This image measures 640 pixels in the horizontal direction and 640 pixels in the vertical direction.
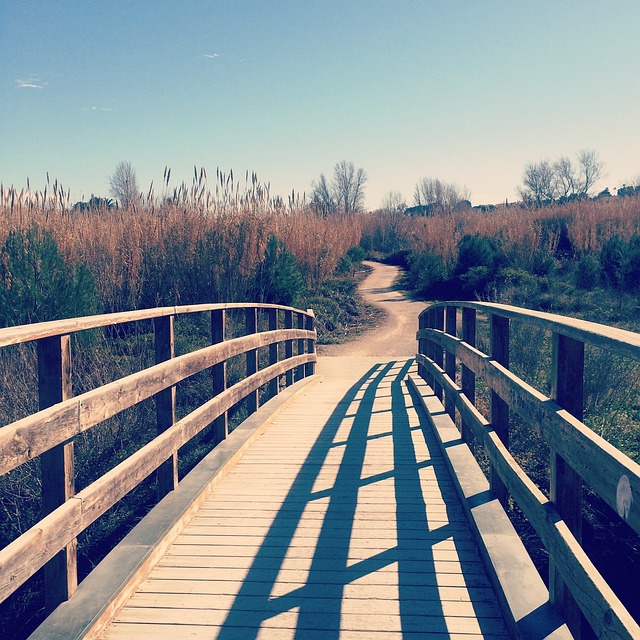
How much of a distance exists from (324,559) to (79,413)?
5.10 ft

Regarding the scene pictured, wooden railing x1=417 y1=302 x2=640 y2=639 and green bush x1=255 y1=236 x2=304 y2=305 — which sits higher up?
green bush x1=255 y1=236 x2=304 y2=305

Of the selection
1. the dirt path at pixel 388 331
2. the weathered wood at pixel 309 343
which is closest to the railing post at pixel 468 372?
the weathered wood at pixel 309 343

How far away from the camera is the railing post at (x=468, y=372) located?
19.2 ft

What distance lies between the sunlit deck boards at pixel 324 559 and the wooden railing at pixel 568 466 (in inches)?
18.5

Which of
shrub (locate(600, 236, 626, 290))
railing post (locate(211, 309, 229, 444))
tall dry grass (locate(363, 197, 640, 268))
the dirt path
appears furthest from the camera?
tall dry grass (locate(363, 197, 640, 268))

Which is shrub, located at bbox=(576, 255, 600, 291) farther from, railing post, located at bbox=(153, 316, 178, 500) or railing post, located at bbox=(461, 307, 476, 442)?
railing post, located at bbox=(153, 316, 178, 500)

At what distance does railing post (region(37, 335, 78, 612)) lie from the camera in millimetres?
3029

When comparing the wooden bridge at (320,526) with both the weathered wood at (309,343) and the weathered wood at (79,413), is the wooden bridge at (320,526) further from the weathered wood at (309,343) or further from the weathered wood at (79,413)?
the weathered wood at (309,343)

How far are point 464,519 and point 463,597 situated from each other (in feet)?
3.50

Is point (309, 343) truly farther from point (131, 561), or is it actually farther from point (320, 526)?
point (131, 561)

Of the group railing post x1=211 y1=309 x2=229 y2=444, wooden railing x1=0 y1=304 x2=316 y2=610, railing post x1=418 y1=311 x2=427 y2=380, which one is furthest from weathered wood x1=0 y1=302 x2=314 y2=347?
railing post x1=418 y1=311 x2=427 y2=380

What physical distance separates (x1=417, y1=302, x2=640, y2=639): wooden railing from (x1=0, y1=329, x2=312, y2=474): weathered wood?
198 centimetres

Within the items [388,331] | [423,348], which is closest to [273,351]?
[423,348]

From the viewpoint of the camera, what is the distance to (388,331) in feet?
66.7
